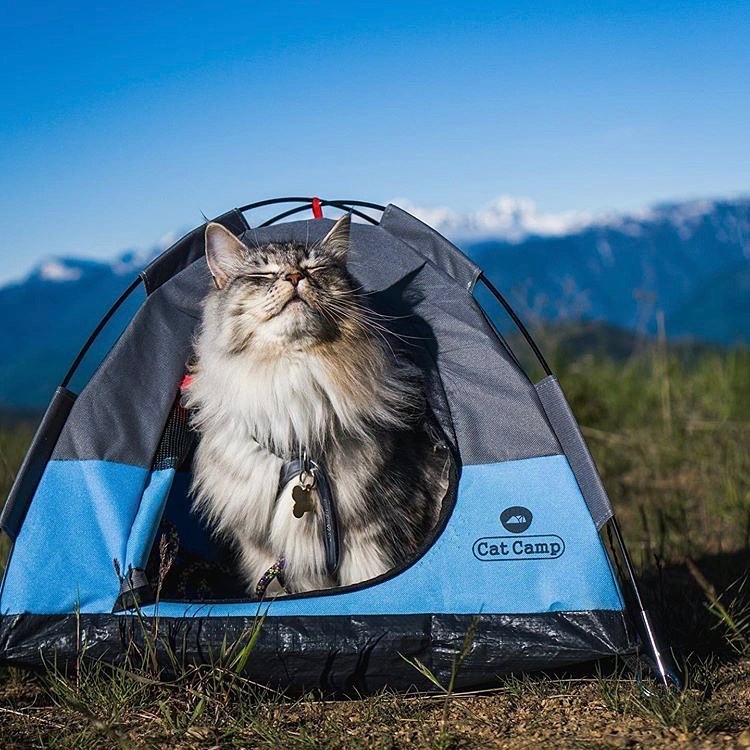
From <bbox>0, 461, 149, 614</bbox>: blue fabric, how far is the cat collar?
0.53 meters

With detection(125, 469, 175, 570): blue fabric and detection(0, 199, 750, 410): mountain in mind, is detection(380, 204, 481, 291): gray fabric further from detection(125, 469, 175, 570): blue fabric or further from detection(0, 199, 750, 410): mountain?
detection(0, 199, 750, 410): mountain

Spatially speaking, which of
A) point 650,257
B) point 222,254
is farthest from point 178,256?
point 650,257

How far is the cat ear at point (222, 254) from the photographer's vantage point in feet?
9.21

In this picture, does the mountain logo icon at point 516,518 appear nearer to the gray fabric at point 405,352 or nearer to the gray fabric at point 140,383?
the gray fabric at point 405,352

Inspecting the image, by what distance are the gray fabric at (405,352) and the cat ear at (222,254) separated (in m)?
0.21

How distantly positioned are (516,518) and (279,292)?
109 centimetres

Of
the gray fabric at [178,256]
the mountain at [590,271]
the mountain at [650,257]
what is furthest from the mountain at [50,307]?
the gray fabric at [178,256]

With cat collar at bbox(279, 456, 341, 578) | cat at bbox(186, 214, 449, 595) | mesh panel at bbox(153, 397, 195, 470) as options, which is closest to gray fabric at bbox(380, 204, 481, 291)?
cat at bbox(186, 214, 449, 595)

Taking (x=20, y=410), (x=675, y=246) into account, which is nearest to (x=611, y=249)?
(x=675, y=246)

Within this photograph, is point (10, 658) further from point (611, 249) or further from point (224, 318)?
point (611, 249)

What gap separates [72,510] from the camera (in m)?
2.58

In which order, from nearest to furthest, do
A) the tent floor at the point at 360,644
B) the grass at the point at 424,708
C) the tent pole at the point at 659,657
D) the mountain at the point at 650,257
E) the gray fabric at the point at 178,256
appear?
the grass at the point at 424,708
the tent pole at the point at 659,657
the tent floor at the point at 360,644
the gray fabric at the point at 178,256
the mountain at the point at 650,257

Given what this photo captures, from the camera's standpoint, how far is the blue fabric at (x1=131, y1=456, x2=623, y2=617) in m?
2.42

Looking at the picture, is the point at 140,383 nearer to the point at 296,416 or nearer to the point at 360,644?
the point at 296,416
